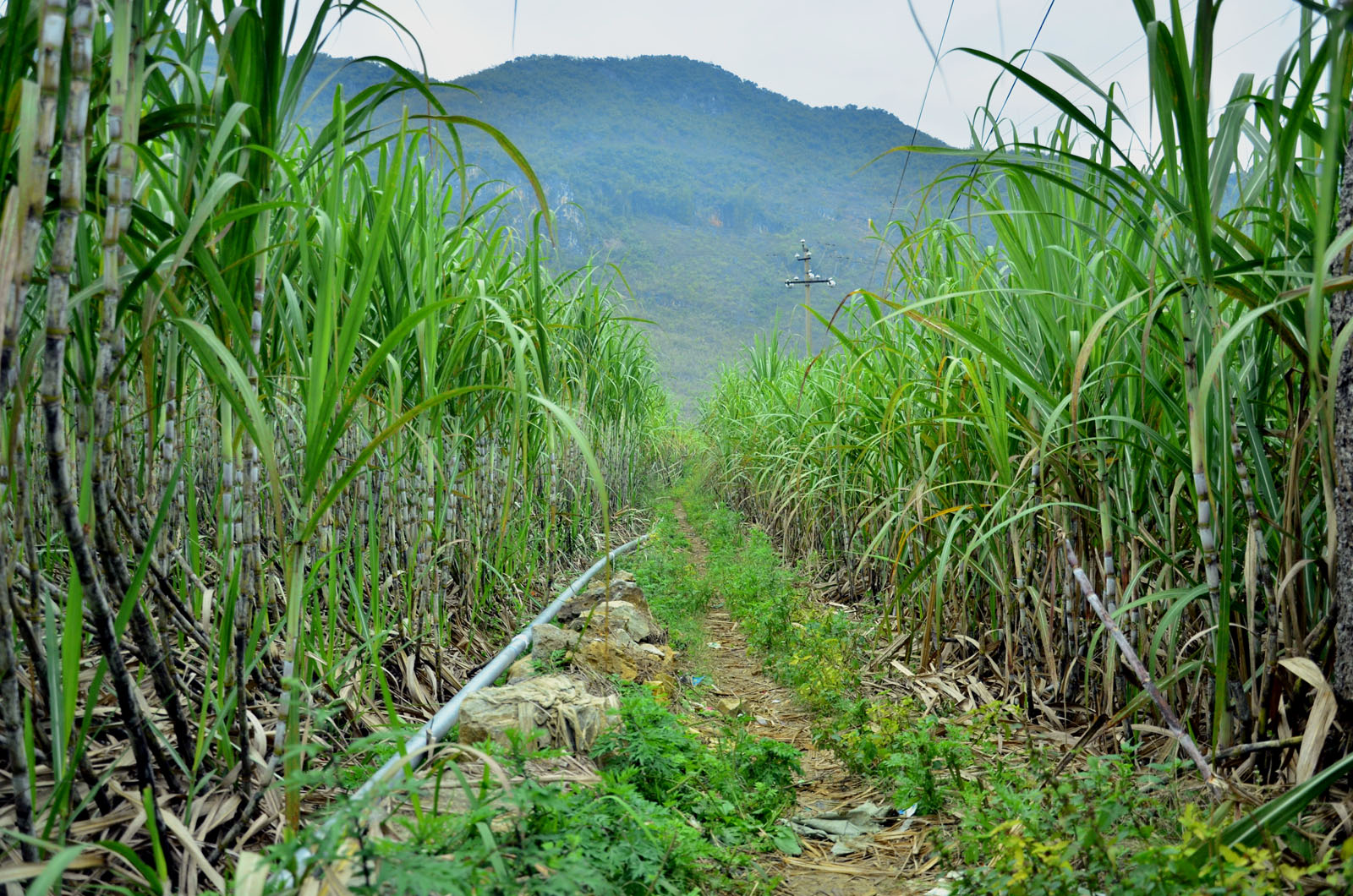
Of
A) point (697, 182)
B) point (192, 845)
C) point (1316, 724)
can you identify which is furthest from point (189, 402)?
point (697, 182)

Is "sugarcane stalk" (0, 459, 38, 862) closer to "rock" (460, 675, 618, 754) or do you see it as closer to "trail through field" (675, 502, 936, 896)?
"rock" (460, 675, 618, 754)

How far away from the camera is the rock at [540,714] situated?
6.15 feet

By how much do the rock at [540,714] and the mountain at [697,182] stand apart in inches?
709

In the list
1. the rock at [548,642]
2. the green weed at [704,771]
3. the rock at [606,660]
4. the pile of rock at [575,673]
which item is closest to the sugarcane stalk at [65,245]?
the pile of rock at [575,673]

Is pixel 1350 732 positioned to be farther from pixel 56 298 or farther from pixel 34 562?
pixel 34 562

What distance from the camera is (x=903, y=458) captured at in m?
3.04

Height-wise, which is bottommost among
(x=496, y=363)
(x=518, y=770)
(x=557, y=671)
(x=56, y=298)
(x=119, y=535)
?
(x=557, y=671)

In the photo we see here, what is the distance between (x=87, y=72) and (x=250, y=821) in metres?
1.12

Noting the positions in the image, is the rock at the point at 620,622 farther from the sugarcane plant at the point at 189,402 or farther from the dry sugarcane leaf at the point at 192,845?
the dry sugarcane leaf at the point at 192,845

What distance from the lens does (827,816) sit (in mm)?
2074

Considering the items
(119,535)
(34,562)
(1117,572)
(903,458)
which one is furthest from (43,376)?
(903,458)

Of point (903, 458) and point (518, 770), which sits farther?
point (903, 458)

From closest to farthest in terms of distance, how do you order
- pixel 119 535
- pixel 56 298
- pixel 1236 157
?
pixel 56 298 → pixel 1236 157 → pixel 119 535

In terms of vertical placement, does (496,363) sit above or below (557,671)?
above
